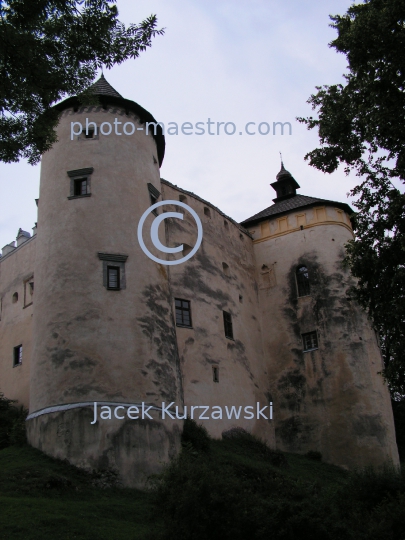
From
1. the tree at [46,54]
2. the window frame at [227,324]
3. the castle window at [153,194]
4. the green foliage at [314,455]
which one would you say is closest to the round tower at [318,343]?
the green foliage at [314,455]

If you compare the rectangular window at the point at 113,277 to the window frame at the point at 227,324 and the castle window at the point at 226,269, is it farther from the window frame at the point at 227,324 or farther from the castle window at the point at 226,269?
the castle window at the point at 226,269

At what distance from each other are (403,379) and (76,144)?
1530 centimetres

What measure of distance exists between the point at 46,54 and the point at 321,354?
24.1 metres

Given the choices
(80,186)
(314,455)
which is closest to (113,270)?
(80,186)

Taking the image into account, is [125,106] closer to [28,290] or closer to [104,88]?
[104,88]

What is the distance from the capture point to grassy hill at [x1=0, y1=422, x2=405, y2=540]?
12.9 metres

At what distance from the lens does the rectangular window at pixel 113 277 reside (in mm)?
22720

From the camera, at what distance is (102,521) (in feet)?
50.0

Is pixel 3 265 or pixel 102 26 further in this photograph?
pixel 3 265

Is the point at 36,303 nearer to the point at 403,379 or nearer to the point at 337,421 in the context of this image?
the point at 403,379

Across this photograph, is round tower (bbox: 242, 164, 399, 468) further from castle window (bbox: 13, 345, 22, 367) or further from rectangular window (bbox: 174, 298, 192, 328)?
castle window (bbox: 13, 345, 22, 367)

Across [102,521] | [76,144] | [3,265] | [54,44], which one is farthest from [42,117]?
[3,265]

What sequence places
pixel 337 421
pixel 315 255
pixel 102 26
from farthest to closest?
pixel 315 255, pixel 337 421, pixel 102 26

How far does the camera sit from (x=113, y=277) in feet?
75.3
